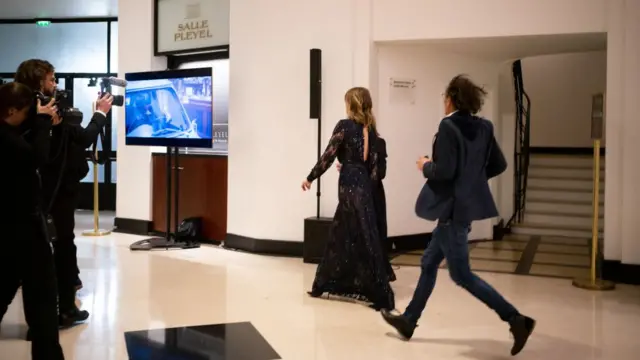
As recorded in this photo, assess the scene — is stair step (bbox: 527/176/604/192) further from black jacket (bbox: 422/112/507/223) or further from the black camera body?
the black camera body

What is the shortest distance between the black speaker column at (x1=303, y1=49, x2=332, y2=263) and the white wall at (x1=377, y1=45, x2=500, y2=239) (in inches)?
26.7

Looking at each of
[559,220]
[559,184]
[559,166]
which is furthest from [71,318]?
[559,166]

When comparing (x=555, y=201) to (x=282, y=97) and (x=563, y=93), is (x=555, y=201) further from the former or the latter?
(x=282, y=97)

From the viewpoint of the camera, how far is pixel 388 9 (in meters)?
6.25

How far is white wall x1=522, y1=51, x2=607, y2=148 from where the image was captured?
1084 centimetres

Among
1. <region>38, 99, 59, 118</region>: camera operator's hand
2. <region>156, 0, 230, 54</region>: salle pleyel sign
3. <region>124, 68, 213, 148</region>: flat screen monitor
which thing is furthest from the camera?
<region>156, 0, 230, 54</region>: salle pleyel sign

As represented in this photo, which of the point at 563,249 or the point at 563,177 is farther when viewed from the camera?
the point at 563,177

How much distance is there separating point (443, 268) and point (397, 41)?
7.10ft

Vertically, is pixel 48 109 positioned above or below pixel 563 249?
above

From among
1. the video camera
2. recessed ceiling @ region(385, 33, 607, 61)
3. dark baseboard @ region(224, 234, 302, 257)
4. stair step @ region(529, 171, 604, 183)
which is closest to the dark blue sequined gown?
the video camera

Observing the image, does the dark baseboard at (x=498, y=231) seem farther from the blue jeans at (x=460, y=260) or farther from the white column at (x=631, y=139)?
the blue jeans at (x=460, y=260)

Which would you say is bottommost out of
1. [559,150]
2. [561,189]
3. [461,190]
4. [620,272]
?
[620,272]

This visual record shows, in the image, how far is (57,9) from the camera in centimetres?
968

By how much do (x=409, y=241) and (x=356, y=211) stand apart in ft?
8.33
